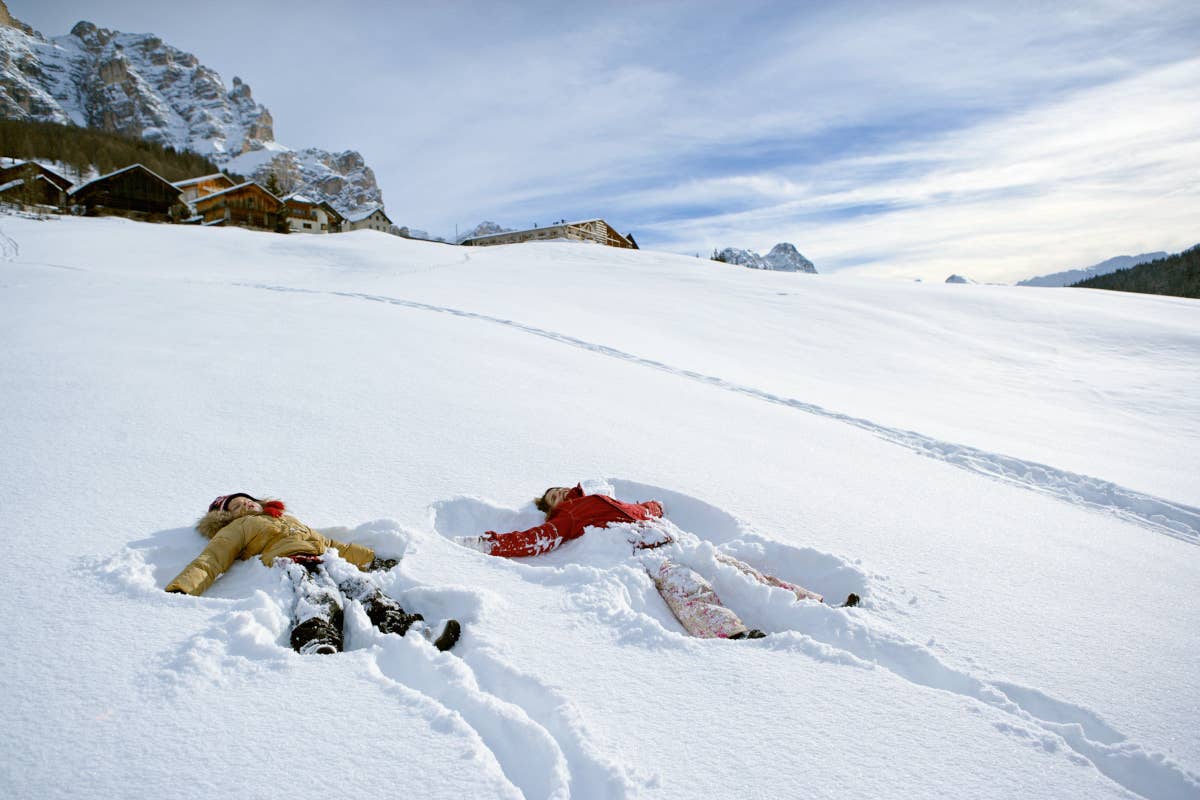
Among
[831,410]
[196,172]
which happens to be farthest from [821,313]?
[196,172]

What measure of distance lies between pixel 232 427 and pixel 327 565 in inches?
89.4

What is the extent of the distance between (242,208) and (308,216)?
8092 mm

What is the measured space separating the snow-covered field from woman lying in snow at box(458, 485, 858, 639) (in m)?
0.10

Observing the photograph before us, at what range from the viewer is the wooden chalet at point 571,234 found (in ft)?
149

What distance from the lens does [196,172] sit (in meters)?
56.8

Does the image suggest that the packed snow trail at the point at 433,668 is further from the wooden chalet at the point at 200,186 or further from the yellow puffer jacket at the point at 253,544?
the wooden chalet at the point at 200,186

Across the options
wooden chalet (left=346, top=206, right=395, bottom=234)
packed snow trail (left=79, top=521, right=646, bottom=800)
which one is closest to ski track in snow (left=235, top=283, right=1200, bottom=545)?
packed snow trail (left=79, top=521, right=646, bottom=800)

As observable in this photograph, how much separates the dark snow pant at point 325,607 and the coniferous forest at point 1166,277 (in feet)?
229

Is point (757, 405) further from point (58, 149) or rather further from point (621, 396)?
point (58, 149)

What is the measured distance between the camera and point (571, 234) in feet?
148

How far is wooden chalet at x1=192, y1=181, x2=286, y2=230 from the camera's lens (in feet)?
126

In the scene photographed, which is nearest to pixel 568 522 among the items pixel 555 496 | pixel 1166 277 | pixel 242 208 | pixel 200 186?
pixel 555 496

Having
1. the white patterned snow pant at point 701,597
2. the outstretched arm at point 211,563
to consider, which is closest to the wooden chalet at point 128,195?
the outstretched arm at point 211,563

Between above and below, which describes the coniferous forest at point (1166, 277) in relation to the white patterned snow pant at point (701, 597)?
above
